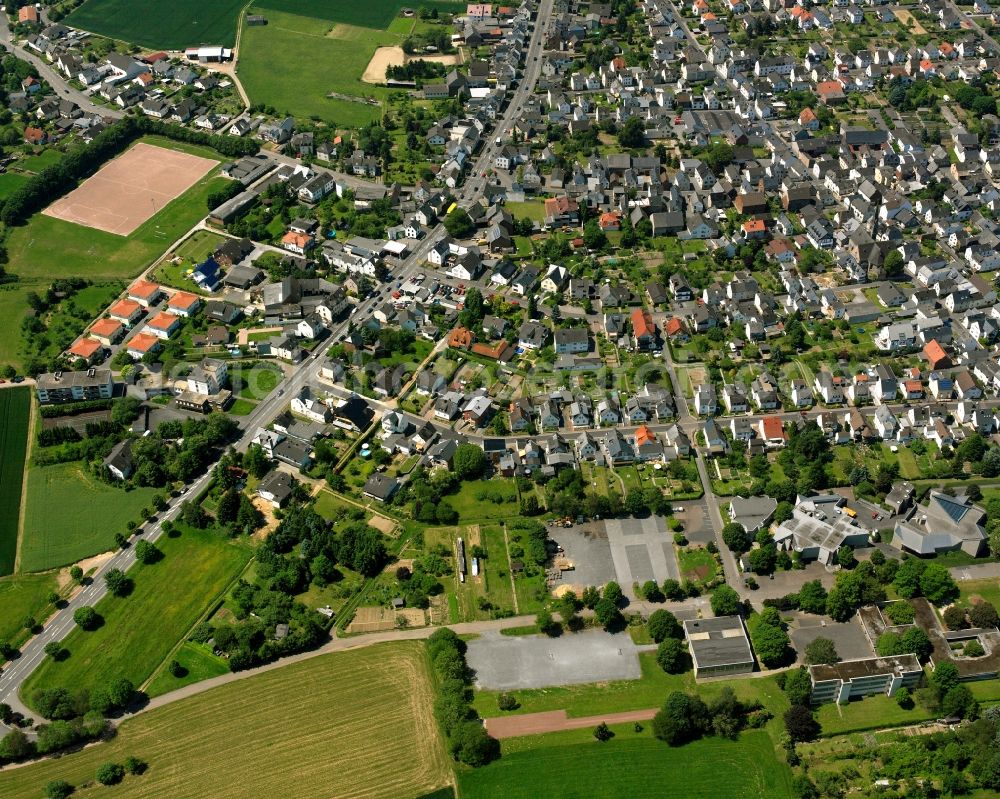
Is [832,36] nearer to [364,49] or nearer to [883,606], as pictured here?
[364,49]

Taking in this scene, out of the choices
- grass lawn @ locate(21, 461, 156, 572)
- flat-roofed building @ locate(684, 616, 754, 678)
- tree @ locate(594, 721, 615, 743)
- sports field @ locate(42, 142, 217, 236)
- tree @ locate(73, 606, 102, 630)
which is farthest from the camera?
sports field @ locate(42, 142, 217, 236)

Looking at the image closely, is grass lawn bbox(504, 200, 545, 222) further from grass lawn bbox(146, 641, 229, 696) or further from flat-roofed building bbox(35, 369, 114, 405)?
grass lawn bbox(146, 641, 229, 696)

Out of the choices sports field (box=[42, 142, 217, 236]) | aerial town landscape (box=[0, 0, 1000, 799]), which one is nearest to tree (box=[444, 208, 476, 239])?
aerial town landscape (box=[0, 0, 1000, 799])

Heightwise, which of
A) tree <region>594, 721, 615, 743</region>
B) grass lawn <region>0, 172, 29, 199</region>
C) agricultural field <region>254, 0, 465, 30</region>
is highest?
agricultural field <region>254, 0, 465, 30</region>

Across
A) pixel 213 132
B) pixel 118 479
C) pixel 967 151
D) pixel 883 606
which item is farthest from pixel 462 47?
pixel 883 606

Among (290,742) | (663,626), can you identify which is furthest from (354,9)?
(290,742)

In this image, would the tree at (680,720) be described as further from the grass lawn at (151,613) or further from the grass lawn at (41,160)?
the grass lawn at (41,160)

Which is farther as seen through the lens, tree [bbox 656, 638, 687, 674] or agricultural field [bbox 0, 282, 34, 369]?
agricultural field [bbox 0, 282, 34, 369]

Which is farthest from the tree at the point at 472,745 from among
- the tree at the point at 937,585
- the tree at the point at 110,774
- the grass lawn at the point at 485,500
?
the tree at the point at 937,585
